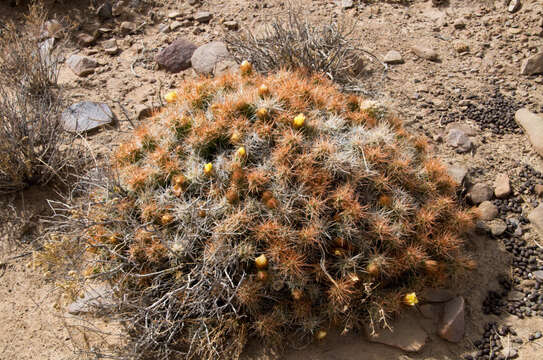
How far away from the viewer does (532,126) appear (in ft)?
14.5

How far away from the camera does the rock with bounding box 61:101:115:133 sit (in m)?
4.91

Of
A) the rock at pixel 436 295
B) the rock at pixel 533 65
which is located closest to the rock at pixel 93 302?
the rock at pixel 436 295

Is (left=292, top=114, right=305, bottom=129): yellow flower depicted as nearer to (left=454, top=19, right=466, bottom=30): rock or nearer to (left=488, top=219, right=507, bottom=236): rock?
(left=488, top=219, right=507, bottom=236): rock

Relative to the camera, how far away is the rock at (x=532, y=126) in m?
4.30

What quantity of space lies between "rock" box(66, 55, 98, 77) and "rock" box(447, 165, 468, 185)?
4.64m

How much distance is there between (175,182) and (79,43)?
4.00 meters

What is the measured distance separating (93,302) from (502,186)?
3.78m

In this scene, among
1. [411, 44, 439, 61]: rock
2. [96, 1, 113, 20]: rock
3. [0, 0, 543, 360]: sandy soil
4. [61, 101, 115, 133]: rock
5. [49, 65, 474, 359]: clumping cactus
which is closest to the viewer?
[49, 65, 474, 359]: clumping cactus

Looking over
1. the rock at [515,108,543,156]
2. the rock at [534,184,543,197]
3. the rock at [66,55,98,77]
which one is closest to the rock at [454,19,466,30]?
the rock at [515,108,543,156]

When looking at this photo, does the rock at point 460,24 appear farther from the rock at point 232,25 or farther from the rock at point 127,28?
the rock at point 127,28

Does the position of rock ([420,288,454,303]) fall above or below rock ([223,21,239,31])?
below

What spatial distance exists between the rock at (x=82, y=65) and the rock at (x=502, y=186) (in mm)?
5070

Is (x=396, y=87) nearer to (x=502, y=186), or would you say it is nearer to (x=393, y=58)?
(x=393, y=58)

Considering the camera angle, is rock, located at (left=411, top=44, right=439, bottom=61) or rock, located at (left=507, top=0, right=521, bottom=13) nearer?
rock, located at (left=411, top=44, right=439, bottom=61)
